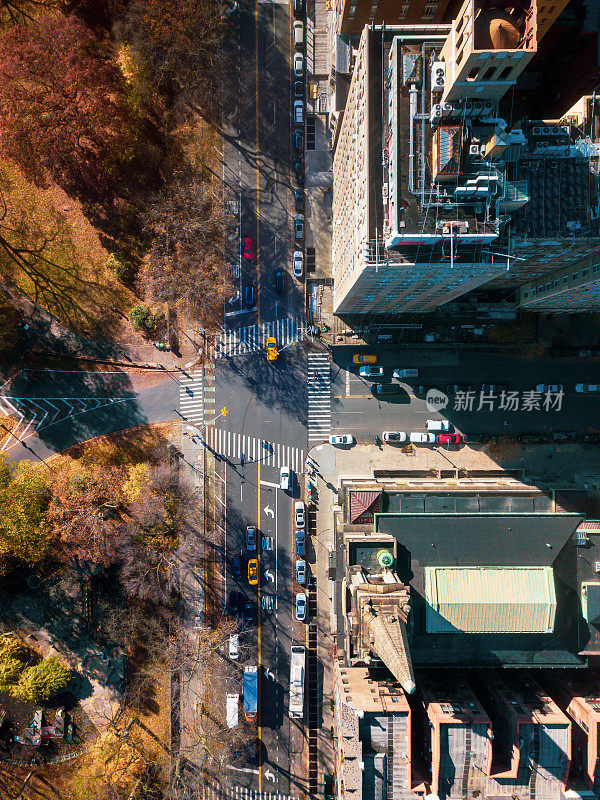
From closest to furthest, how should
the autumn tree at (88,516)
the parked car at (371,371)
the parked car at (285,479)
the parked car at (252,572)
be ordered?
1. the autumn tree at (88,516)
2. the parked car at (285,479)
3. the parked car at (252,572)
4. the parked car at (371,371)

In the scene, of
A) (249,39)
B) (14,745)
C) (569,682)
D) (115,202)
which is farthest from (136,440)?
(569,682)

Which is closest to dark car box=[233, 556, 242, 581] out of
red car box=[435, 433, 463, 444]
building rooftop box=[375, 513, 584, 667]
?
building rooftop box=[375, 513, 584, 667]

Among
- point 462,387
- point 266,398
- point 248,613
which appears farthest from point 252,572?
point 462,387

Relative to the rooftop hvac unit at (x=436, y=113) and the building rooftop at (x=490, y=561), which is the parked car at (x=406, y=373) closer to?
the building rooftop at (x=490, y=561)

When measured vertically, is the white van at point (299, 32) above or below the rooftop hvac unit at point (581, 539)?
above

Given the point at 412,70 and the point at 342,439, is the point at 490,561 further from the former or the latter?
the point at 412,70

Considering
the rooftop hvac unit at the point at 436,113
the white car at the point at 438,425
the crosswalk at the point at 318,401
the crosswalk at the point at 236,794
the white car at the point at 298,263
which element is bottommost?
the crosswalk at the point at 236,794

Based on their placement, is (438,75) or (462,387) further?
(462,387)

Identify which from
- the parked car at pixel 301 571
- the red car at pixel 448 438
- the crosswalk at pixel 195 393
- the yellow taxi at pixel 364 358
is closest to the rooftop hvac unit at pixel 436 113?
the yellow taxi at pixel 364 358
